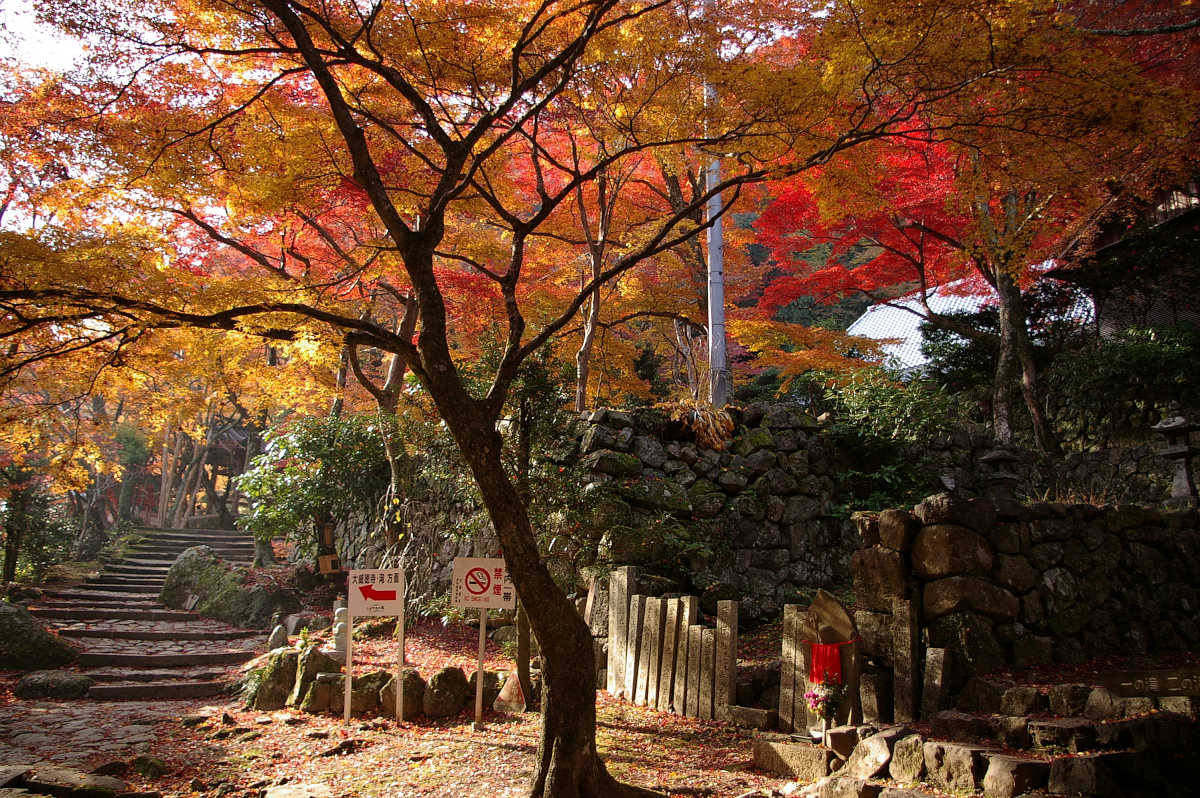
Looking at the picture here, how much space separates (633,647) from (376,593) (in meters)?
2.29

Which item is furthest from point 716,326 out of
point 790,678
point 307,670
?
point 307,670

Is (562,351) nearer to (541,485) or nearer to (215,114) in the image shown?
(541,485)

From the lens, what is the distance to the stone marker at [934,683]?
4289mm

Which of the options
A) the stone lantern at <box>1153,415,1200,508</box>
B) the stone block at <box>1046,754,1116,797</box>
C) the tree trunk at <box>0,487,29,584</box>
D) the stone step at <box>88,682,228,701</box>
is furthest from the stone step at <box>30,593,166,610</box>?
the stone lantern at <box>1153,415,1200,508</box>

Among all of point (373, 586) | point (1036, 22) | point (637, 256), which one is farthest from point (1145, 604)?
point (373, 586)

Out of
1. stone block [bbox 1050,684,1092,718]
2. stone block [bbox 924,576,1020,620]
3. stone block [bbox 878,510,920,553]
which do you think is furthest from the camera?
stone block [bbox 878,510,920,553]

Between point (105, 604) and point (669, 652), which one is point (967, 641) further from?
point (105, 604)

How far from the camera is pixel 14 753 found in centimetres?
583

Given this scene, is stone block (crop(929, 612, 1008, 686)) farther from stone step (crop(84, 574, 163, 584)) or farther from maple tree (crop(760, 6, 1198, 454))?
stone step (crop(84, 574, 163, 584))

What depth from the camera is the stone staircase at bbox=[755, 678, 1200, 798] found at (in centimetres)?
325

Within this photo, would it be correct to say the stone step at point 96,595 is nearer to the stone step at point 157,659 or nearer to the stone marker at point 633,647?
the stone step at point 157,659

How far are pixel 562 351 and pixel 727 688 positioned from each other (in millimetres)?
7535

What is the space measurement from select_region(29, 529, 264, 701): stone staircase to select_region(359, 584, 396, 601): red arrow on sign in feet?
12.1

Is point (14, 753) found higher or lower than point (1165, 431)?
lower
